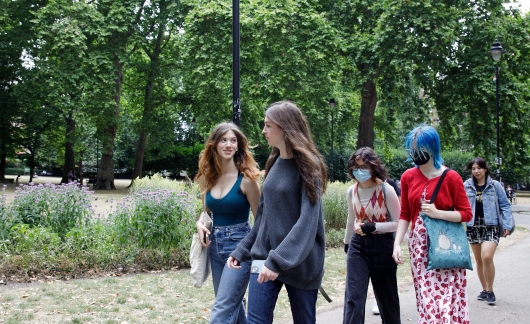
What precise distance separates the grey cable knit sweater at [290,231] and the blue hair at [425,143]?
1.15 m

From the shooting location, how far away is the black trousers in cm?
432

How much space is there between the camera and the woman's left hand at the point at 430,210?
3.64 metres

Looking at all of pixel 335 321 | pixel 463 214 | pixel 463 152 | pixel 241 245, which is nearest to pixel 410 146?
pixel 463 214

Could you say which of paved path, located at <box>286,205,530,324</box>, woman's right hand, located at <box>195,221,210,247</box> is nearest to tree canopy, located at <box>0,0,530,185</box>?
paved path, located at <box>286,205,530,324</box>

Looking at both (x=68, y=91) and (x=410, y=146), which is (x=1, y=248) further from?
(x=68, y=91)

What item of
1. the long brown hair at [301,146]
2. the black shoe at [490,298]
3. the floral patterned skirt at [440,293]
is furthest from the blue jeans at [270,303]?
the black shoe at [490,298]

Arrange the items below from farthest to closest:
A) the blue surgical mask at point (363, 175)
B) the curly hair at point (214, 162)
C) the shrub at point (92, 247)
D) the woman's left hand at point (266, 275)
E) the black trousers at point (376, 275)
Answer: the shrub at point (92, 247)
the blue surgical mask at point (363, 175)
the black trousers at point (376, 275)
the curly hair at point (214, 162)
the woman's left hand at point (266, 275)

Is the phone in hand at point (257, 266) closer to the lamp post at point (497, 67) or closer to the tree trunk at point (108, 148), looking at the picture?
the lamp post at point (497, 67)

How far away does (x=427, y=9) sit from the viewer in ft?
62.6

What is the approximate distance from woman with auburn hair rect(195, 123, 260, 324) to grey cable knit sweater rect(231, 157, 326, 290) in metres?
0.76

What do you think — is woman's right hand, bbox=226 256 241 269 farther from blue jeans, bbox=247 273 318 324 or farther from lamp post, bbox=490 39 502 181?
lamp post, bbox=490 39 502 181

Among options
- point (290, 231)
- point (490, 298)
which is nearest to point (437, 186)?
point (290, 231)

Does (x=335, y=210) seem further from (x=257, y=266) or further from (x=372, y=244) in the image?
(x=257, y=266)

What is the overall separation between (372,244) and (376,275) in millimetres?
265
